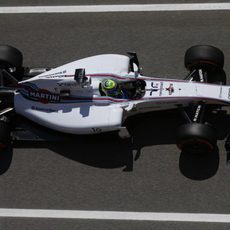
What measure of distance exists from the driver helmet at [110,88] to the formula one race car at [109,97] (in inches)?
0.7

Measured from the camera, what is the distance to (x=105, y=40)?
10.5 m

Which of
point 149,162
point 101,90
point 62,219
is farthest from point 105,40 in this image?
point 62,219

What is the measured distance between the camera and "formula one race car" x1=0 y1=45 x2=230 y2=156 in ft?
28.9

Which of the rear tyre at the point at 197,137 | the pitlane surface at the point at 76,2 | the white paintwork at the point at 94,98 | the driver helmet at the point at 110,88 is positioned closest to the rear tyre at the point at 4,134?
the white paintwork at the point at 94,98

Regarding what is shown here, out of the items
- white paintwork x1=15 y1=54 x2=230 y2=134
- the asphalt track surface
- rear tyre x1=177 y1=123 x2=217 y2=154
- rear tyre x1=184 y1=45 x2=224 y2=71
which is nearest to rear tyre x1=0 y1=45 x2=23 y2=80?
white paintwork x1=15 y1=54 x2=230 y2=134

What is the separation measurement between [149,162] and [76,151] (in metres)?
1.18

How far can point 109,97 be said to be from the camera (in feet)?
29.3

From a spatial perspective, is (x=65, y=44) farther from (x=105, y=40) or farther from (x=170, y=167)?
(x=170, y=167)

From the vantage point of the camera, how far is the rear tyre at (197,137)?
8492 millimetres

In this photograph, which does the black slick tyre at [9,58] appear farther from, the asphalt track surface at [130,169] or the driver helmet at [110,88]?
the driver helmet at [110,88]

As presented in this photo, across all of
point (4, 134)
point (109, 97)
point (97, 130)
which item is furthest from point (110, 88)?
point (4, 134)

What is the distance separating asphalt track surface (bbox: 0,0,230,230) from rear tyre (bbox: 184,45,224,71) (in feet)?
2.26

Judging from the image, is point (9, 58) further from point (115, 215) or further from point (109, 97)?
point (115, 215)

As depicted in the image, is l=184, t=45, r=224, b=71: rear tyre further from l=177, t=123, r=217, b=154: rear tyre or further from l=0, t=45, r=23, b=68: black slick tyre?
l=0, t=45, r=23, b=68: black slick tyre
